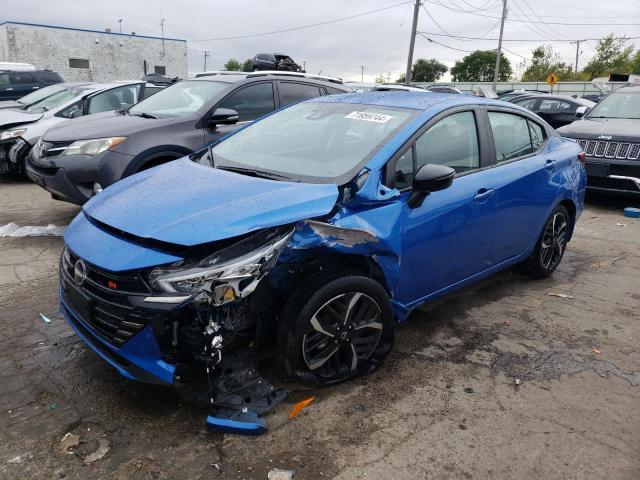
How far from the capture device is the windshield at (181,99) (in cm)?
594

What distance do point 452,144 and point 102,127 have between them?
151 inches

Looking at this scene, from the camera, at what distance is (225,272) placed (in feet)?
8.15

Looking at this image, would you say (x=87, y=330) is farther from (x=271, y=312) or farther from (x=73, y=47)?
(x=73, y=47)

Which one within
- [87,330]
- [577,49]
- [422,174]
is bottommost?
[87,330]

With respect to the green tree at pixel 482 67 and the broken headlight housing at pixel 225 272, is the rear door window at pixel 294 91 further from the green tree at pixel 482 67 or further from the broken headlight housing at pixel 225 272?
the green tree at pixel 482 67

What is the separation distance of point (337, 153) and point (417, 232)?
0.71 meters

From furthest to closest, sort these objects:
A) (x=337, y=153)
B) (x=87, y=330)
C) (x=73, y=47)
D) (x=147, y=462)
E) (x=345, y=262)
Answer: (x=73, y=47) < (x=337, y=153) < (x=345, y=262) < (x=87, y=330) < (x=147, y=462)

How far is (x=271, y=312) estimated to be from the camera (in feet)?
9.28

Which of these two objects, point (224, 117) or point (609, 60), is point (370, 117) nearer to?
point (224, 117)

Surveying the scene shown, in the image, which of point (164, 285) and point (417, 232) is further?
point (417, 232)

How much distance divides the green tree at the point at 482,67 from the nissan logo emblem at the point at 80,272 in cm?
8230

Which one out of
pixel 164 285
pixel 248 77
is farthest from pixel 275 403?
pixel 248 77

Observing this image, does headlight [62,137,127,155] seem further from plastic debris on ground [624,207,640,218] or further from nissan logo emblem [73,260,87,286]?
plastic debris on ground [624,207,640,218]

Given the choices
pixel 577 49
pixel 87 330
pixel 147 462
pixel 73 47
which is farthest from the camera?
pixel 577 49
